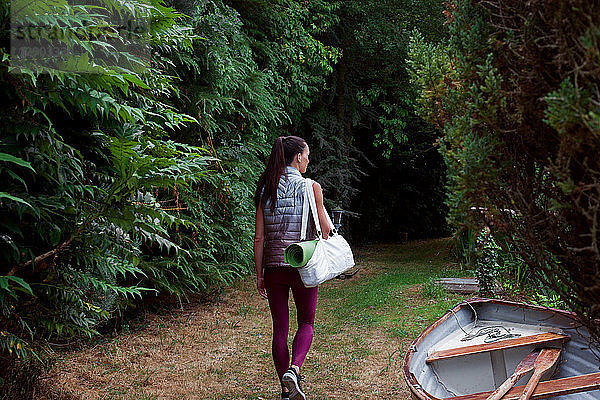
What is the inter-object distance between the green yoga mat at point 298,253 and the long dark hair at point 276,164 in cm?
45

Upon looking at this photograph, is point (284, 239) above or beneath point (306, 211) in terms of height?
beneath

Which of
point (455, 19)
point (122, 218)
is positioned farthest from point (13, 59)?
point (455, 19)

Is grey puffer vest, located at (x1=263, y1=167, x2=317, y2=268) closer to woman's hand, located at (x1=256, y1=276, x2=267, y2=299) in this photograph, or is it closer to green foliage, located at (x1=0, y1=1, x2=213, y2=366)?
woman's hand, located at (x1=256, y1=276, x2=267, y2=299)

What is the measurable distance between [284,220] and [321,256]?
0.41m

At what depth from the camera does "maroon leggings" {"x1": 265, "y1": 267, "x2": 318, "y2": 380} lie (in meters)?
3.47

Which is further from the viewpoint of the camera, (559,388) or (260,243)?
(260,243)

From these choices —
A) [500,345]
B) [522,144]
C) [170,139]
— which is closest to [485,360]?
[500,345]

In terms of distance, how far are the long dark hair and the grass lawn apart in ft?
5.85

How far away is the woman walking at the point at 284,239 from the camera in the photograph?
3463 mm

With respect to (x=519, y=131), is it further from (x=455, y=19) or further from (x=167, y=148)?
(x=167, y=148)

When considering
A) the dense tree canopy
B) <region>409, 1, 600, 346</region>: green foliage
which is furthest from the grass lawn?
<region>409, 1, 600, 346</region>: green foliage

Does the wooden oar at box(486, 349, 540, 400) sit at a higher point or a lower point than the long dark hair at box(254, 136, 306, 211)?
lower

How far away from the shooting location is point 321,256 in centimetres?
329

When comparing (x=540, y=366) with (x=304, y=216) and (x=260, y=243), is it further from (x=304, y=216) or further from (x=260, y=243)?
(x=260, y=243)
